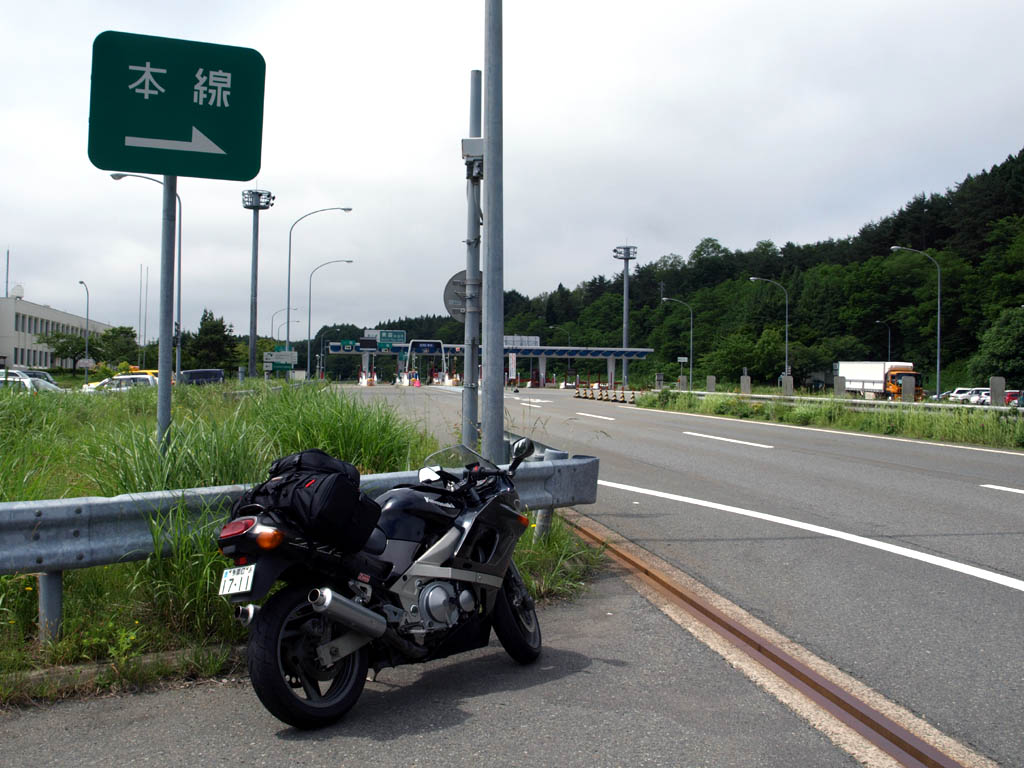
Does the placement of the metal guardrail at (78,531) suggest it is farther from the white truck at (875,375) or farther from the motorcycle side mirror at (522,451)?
the white truck at (875,375)

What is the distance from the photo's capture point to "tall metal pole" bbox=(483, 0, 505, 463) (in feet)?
24.8

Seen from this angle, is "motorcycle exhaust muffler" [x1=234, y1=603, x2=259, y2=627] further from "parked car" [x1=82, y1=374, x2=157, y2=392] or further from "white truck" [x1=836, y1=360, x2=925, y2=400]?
"white truck" [x1=836, y1=360, x2=925, y2=400]

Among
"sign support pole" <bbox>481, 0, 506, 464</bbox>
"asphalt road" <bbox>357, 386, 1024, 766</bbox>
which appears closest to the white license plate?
"asphalt road" <bbox>357, 386, 1024, 766</bbox>

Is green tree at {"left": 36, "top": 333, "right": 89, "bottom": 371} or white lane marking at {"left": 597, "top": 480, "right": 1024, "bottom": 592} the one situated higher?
green tree at {"left": 36, "top": 333, "right": 89, "bottom": 371}

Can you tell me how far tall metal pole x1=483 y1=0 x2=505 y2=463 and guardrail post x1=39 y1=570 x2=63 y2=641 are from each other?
3.90 metres

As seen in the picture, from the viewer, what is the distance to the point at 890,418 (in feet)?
68.9

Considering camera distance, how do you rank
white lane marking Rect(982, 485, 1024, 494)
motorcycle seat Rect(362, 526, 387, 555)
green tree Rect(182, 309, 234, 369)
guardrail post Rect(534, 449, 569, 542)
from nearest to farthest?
motorcycle seat Rect(362, 526, 387, 555)
guardrail post Rect(534, 449, 569, 542)
white lane marking Rect(982, 485, 1024, 494)
green tree Rect(182, 309, 234, 369)

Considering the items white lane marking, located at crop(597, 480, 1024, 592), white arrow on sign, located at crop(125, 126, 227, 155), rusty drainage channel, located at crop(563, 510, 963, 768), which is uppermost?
white arrow on sign, located at crop(125, 126, 227, 155)

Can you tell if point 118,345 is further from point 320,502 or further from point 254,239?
point 320,502

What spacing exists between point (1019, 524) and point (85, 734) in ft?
27.3

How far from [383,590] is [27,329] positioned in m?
99.7

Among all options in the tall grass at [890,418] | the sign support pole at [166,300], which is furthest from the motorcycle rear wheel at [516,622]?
the tall grass at [890,418]

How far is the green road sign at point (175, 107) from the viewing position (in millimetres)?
5395

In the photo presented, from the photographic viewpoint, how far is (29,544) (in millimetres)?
4086
